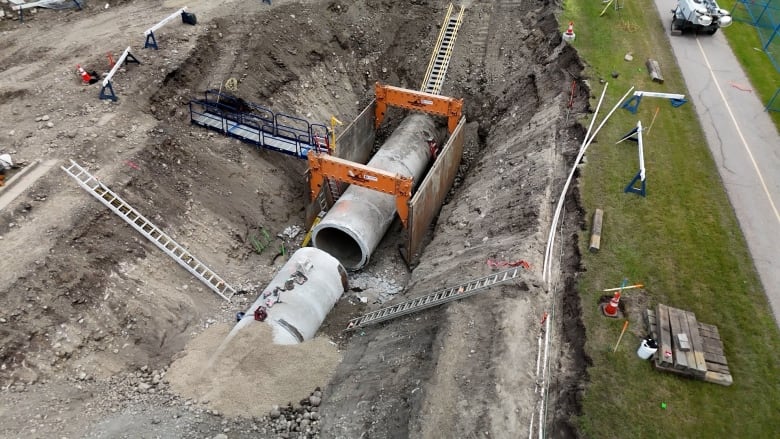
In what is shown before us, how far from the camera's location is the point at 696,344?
424 inches

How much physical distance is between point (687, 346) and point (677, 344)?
247 mm

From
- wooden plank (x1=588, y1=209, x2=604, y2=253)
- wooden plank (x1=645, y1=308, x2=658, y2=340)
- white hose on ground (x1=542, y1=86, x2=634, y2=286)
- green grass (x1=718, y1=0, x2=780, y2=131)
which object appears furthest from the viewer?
green grass (x1=718, y1=0, x2=780, y2=131)

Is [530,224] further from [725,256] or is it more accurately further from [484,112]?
[484,112]

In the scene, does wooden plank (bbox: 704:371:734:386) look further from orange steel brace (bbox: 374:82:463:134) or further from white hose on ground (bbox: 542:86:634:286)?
orange steel brace (bbox: 374:82:463:134)

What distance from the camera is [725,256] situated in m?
13.2

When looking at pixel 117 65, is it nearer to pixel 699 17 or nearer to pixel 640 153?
pixel 640 153

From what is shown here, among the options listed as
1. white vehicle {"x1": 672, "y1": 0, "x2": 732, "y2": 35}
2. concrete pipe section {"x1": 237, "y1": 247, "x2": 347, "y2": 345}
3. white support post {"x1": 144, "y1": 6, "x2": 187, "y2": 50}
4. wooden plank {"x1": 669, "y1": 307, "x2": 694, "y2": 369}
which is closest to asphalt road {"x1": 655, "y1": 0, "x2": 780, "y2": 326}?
white vehicle {"x1": 672, "y1": 0, "x2": 732, "y2": 35}

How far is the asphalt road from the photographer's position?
13.6 metres

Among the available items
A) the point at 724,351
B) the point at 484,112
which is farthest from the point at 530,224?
the point at 484,112

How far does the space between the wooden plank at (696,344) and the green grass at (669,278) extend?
0.36 meters

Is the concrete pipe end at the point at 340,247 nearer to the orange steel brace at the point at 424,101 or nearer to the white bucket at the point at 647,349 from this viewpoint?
the orange steel brace at the point at 424,101

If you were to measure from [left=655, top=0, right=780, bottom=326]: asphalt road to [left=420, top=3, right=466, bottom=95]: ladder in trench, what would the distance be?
34.3ft

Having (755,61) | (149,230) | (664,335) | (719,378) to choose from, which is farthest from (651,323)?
(755,61)

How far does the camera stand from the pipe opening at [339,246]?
1764 cm
